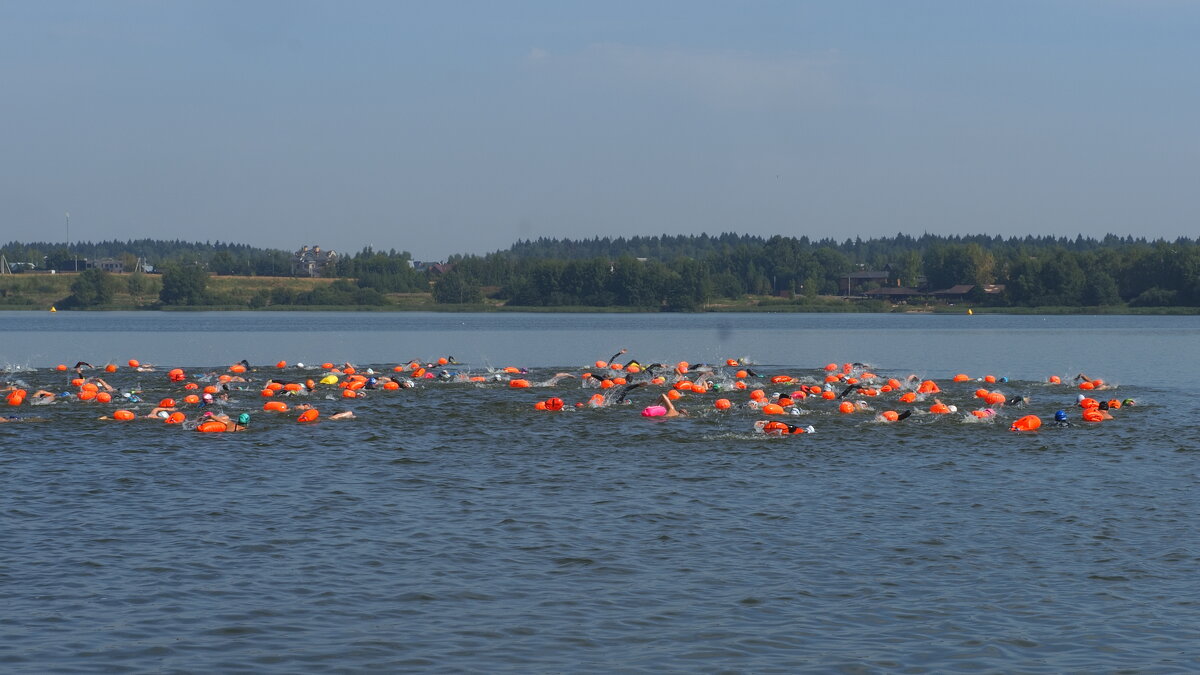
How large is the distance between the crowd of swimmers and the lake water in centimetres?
88

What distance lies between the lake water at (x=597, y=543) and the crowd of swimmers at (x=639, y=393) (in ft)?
2.88

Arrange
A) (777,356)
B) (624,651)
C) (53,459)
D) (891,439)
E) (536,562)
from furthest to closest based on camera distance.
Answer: (777,356) < (891,439) < (53,459) < (536,562) < (624,651)

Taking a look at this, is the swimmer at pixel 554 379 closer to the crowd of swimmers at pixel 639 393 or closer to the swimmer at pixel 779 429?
the crowd of swimmers at pixel 639 393

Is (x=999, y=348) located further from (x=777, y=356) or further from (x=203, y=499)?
(x=203, y=499)

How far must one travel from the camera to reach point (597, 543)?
18922 mm

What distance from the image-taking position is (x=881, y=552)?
18.2 meters

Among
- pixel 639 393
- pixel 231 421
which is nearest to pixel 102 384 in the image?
pixel 231 421

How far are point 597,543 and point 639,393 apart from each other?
26.0 metres

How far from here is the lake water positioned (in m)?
13.6

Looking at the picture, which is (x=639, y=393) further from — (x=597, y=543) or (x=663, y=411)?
(x=597, y=543)

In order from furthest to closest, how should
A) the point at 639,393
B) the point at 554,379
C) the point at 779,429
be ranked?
the point at 554,379 < the point at 639,393 < the point at 779,429

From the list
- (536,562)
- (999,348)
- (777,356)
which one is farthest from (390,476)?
(999,348)

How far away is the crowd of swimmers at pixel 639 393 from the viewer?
35625 mm

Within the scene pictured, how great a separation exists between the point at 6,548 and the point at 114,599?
3946mm
